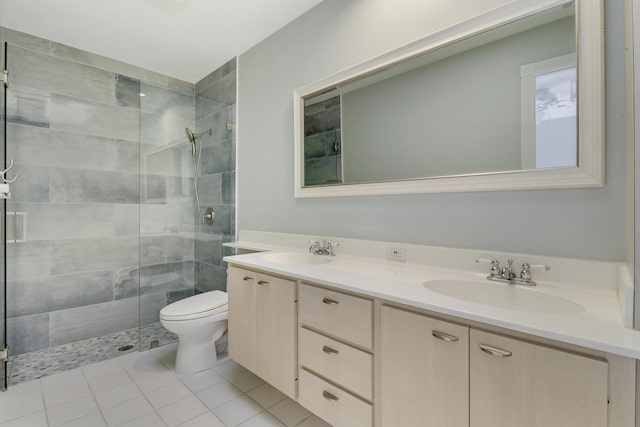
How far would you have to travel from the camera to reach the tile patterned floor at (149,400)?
154cm

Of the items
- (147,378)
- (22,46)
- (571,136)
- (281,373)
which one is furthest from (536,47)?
(22,46)

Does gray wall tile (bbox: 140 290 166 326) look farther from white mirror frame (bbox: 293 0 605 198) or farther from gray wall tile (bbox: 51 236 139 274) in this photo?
white mirror frame (bbox: 293 0 605 198)

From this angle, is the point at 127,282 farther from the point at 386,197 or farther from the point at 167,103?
the point at 386,197

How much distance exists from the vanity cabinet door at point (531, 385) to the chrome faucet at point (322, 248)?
1.00 meters

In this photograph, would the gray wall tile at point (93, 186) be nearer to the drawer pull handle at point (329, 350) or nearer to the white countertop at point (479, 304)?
the white countertop at point (479, 304)

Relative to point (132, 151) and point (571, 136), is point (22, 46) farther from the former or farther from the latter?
point (571, 136)

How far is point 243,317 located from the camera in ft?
5.61

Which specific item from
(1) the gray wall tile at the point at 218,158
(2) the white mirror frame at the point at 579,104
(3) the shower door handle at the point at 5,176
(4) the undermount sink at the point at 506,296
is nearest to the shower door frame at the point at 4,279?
(3) the shower door handle at the point at 5,176

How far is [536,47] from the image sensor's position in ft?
3.76

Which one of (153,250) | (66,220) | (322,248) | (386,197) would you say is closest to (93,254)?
(66,220)

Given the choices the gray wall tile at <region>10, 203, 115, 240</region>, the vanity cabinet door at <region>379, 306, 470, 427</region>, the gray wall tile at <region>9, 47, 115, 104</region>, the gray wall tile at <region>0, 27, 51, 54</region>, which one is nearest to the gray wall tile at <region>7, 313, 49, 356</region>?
the gray wall tile at <region>10, 203, 115, 240</region>

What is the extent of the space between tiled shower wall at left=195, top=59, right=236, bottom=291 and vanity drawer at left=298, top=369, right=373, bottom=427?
142cm

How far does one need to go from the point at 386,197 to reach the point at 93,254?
2.42 meters

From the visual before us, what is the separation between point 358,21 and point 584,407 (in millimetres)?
1919
